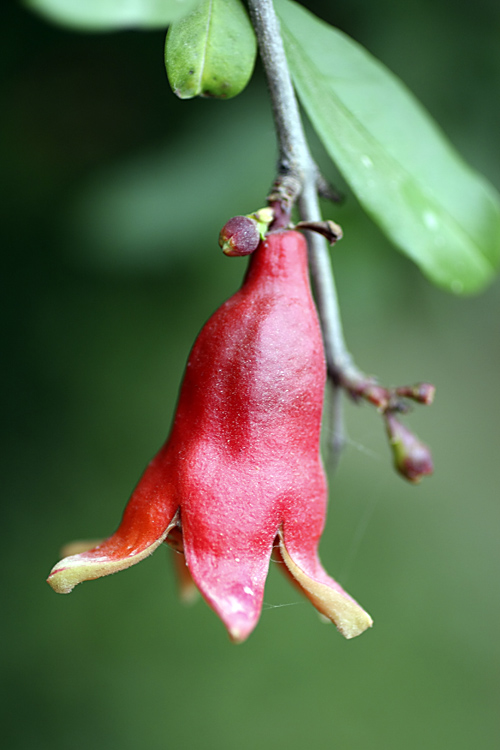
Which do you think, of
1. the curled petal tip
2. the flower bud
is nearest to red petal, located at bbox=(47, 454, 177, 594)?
the curled petal tip

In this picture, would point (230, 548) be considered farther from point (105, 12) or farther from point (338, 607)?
point (105, 12)

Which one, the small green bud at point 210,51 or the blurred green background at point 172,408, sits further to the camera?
the blurred green background at point 172,408

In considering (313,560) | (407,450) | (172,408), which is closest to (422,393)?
(407,450)

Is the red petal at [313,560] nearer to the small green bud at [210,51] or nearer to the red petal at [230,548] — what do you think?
the red petal at [230,548]

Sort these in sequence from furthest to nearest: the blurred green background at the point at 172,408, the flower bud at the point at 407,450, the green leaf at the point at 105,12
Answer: the blurred green background at the point at 172,408 < the flower bud at the point at 407,450 < the green leaf at the point at 105,12

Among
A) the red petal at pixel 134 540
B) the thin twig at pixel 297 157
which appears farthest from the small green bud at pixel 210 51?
the red petal at pixel 134 540

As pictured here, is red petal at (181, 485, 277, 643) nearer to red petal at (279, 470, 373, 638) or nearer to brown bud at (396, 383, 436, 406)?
red petal at (279, 470, 373, 638)

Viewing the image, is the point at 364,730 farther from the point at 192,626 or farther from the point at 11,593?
the point at 11,593
